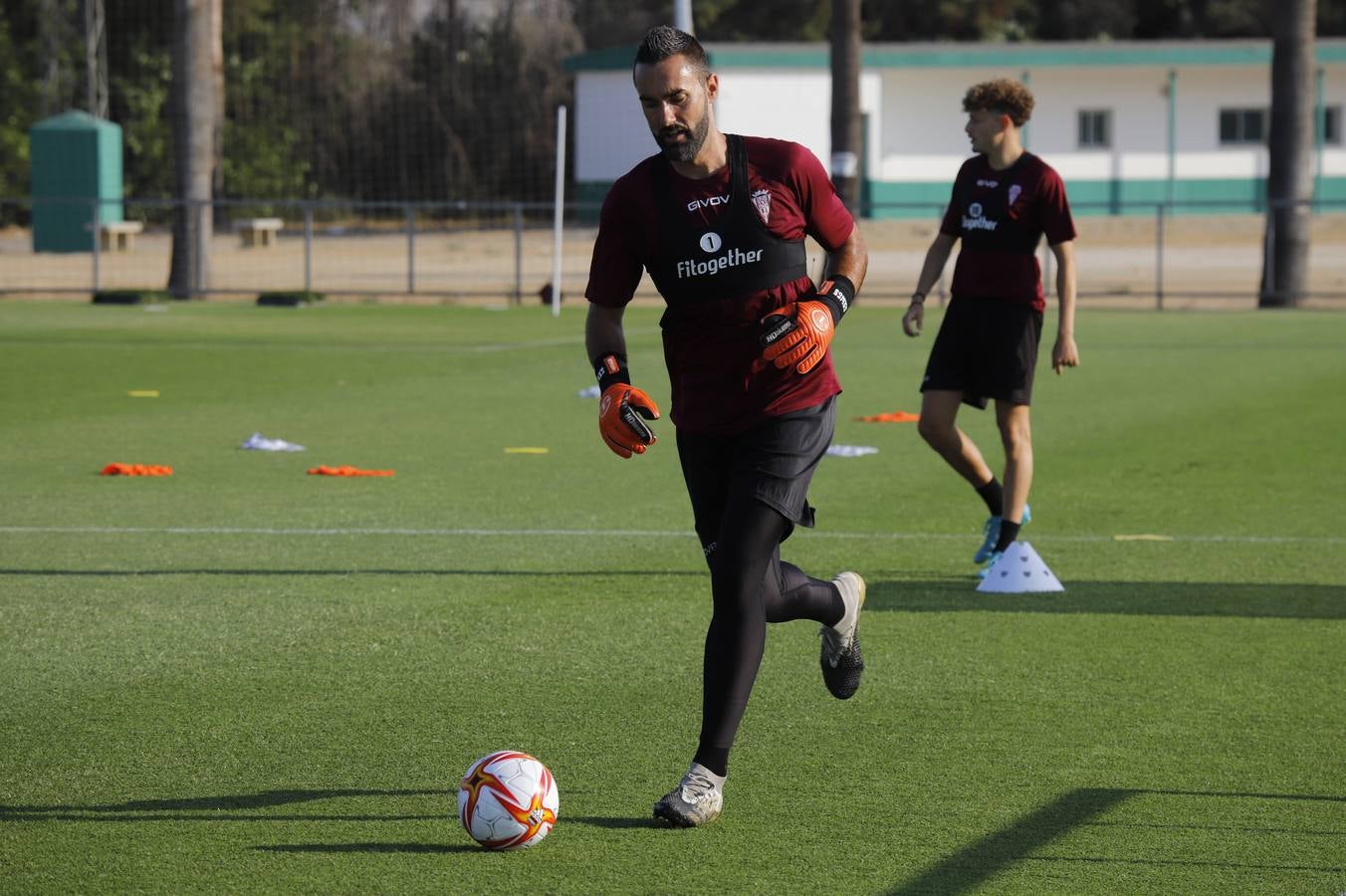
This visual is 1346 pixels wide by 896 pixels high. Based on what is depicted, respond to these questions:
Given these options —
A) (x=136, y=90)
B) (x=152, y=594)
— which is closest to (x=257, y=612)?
(x=152, y=594)

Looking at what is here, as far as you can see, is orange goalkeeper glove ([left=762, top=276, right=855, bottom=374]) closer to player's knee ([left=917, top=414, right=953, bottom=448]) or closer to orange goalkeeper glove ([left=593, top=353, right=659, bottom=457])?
orange goalkeeper glove ([left=593, top=353, right=659, bottom=457])

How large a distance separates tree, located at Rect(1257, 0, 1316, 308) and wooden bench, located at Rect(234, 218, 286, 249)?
25515 mm

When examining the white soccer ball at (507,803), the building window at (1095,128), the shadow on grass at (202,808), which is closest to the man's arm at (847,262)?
the white soccer ball at (507,803)

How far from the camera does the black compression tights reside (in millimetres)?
5191

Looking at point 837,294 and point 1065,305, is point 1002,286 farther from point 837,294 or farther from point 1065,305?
point 837,294

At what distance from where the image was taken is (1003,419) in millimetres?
8820

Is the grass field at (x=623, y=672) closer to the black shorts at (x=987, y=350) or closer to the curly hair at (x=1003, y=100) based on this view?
the black shorts at (x=987, y=350)

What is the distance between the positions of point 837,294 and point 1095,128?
56.3 metres

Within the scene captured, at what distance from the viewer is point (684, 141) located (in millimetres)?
5164

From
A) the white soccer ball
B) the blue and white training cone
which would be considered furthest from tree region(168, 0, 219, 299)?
the white soccer ball

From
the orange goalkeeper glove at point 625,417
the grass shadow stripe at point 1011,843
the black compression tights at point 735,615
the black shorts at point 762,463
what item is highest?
the orange goalkeeper glove at point 625,417

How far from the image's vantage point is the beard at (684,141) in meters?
5.14

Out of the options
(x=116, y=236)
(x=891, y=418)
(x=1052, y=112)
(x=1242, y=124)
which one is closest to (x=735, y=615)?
(x=891, y=418)

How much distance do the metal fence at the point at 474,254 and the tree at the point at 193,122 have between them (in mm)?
Result: 320
